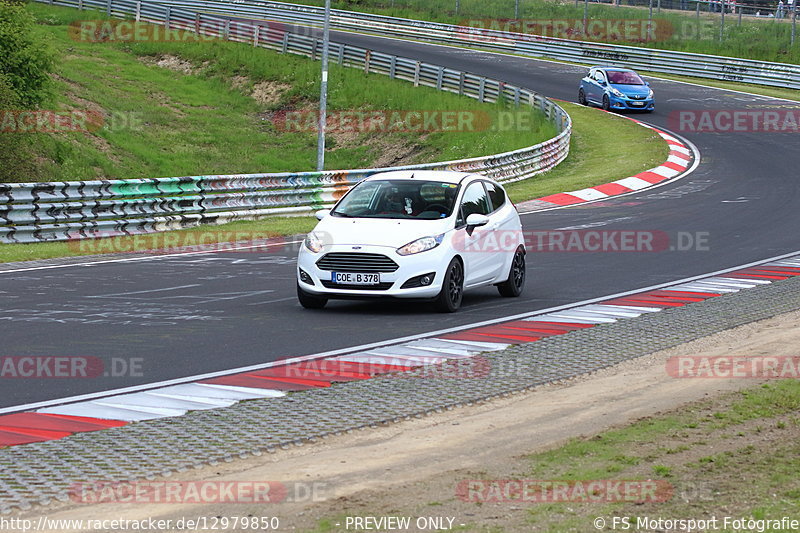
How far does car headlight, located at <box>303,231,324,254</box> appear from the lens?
46.8 ft

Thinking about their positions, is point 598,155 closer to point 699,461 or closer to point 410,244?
point 410,244

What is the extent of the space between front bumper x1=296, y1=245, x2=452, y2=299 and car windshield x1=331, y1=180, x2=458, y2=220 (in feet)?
2.64

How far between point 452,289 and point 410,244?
0.80 metres

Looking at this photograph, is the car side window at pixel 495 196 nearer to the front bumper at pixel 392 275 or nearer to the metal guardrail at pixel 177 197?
the front bumper at pixel 392 275

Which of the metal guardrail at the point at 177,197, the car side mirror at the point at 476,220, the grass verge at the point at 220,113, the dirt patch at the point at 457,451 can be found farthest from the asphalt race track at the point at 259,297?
the grass verge at the point at 220,113

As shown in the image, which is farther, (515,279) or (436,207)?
(515,279)

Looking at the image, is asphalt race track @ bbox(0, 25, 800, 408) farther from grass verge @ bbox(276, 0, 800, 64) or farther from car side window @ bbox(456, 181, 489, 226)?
grass verge @ bbox(276, 0, 800, 64)

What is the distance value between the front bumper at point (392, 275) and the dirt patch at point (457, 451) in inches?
131

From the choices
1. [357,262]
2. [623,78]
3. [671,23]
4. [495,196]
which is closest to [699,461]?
[357,262]

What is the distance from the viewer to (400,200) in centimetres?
1495

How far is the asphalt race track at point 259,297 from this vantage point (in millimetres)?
11484

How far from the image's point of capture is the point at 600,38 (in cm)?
6400

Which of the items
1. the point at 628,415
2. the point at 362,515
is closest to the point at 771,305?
the point at 628,415

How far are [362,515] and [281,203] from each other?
19.4 metres
